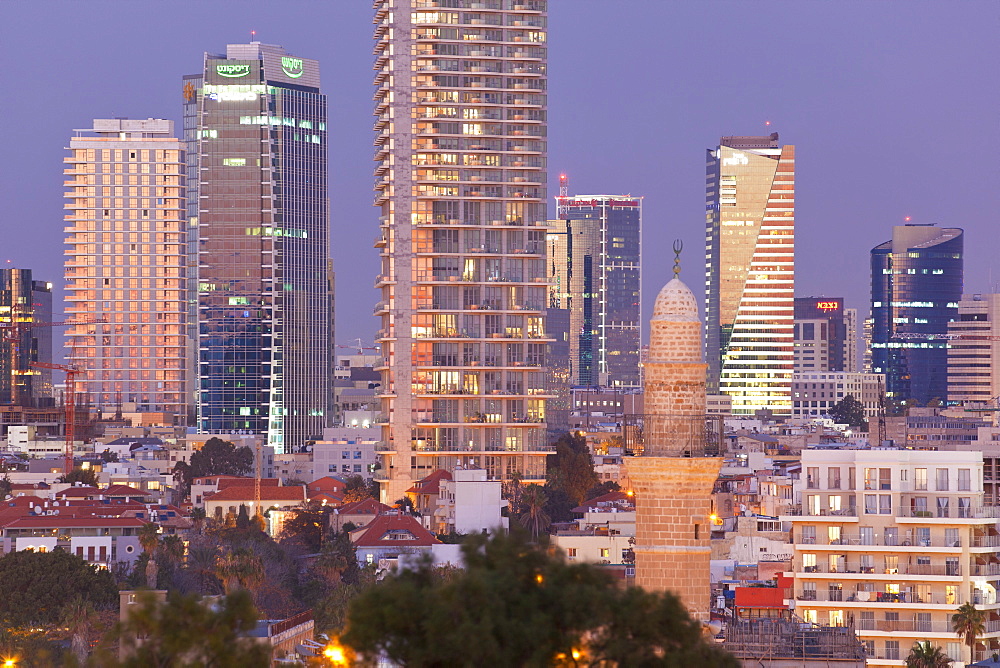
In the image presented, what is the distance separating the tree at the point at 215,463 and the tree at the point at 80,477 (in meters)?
9.37

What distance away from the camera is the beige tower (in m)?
40.5

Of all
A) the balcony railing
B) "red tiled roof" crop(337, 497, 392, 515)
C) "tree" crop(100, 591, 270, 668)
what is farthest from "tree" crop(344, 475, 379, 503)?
"tree" crop(100, 591, 270, 668)

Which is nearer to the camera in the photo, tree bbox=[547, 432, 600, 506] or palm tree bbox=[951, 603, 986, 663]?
palm tree bbox=[951, 603, 986, 663]

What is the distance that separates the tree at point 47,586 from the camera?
85.0 meters

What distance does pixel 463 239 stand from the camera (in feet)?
430

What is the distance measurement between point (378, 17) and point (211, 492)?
43440mm

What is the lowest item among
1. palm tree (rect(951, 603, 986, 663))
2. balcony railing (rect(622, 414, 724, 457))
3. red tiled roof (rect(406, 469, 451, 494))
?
palm tree (rect(951, 603, 986, 663))

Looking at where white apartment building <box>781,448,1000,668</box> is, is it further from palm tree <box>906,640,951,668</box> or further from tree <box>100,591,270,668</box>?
tree <box>100,591,270,668</box>

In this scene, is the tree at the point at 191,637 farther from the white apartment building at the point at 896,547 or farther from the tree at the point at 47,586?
the tree at the point at 47,586

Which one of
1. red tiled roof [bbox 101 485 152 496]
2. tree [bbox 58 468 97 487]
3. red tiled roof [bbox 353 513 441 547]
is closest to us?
red tiled roof [bbox 353 513 441 547]

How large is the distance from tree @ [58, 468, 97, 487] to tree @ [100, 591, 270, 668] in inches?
5284

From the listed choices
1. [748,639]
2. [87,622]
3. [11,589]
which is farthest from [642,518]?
[11,589]

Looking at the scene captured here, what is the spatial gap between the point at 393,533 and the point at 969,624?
4621 centimetres

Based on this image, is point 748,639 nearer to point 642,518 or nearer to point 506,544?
point 642,518
